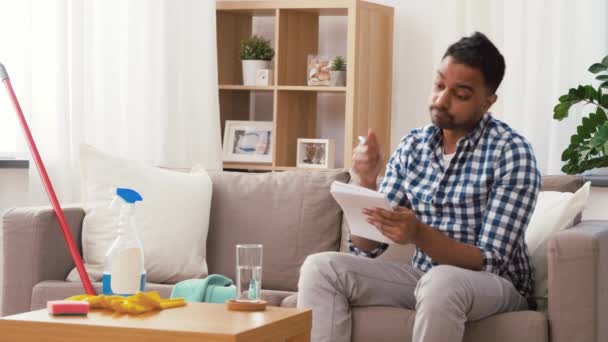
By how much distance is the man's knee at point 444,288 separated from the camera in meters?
2.44

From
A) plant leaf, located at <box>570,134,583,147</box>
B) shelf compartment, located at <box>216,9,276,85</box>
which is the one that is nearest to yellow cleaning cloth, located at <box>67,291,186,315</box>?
plant leaf, located at <box>570,134,583,147</box>

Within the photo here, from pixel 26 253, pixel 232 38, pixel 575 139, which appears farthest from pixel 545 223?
pixel 232 38

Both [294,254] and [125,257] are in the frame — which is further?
[294,254]

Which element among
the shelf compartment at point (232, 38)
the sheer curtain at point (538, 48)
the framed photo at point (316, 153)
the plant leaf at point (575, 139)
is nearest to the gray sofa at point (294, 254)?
the plant leaf at point (575, 139)

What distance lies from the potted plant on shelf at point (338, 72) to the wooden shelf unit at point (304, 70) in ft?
0.16

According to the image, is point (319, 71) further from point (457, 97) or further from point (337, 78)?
point (457, 97)

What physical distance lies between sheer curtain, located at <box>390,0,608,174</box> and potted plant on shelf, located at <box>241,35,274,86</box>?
0.76 m

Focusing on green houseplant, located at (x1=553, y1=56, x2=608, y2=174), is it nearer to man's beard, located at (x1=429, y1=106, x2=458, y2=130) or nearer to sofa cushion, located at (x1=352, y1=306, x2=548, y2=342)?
man's beard, located at (x1=429, y1=106, x2=458, y2=130)

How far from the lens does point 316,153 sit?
4.56m

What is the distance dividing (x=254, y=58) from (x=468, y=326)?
2311 mm

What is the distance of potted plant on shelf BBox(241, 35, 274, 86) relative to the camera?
462 cm

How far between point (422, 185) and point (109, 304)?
102 centimetres

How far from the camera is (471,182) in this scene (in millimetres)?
2740

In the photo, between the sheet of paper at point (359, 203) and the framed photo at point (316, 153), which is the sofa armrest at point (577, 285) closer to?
the sheet of paper at point (359, 203)
